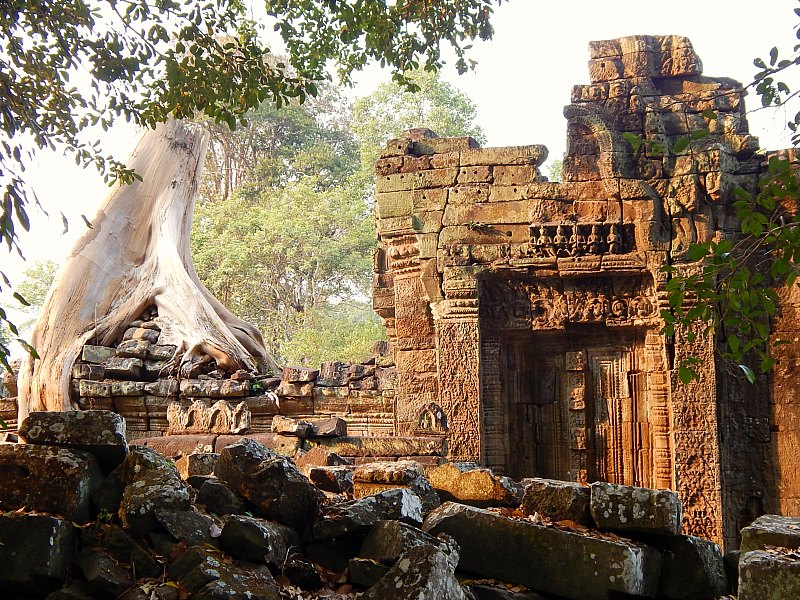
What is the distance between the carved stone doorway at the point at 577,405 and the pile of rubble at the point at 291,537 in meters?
6.38

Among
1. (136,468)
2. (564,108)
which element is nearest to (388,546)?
(136,468)

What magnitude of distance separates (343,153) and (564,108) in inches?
697

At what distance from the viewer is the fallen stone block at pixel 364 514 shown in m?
3.70

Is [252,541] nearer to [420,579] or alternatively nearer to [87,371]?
[420,579]

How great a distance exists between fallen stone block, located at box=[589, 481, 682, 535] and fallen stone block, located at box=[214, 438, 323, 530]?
1.20 metres

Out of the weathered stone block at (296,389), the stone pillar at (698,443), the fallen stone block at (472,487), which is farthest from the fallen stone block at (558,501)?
the weathered stone block at (296,389)

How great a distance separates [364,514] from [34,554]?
49.3 inches

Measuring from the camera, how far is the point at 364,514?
3727 millimetres

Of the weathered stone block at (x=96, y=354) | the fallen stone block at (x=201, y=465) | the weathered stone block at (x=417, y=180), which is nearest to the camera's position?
the fallen stone block at (x=201, y=465)

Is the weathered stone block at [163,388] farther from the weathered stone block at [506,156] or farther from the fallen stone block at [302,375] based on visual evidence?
the weathered stone block at [506,156]

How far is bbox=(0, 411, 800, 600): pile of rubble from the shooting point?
3221mm

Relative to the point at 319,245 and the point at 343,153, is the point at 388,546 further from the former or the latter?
the point at 343,153

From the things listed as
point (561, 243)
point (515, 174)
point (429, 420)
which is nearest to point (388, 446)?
point (429, 420)

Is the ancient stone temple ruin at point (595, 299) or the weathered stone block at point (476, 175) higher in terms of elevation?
the weathered stone block at point (476, 175)
